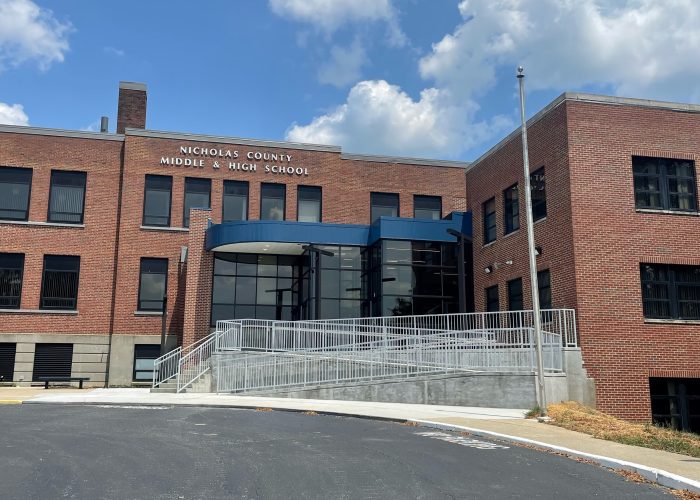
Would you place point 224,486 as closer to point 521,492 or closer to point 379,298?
point 521,492

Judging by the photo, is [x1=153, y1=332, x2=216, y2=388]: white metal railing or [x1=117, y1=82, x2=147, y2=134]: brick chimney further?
[x1=117, y1=82, x2=147, y2=134]: brick chimney

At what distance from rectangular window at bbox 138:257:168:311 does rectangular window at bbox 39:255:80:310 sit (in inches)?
105

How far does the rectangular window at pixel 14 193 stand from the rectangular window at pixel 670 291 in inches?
948

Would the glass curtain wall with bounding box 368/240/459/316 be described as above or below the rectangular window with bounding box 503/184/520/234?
below

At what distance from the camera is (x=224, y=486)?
7785 millimetres

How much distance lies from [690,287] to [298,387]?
493 inches

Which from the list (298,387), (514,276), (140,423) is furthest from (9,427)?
(514,276)

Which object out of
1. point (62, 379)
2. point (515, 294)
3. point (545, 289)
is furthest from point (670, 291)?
point (62, 379)

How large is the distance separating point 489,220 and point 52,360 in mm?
18570

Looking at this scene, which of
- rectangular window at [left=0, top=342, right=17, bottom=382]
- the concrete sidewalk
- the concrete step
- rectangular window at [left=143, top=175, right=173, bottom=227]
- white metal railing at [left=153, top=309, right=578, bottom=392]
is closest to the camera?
the concrete sidewalk

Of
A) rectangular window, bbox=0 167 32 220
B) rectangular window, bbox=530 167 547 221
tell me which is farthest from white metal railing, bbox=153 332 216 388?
rectangular window, bbox=530 167 547 221

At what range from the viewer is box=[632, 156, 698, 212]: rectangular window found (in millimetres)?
21609

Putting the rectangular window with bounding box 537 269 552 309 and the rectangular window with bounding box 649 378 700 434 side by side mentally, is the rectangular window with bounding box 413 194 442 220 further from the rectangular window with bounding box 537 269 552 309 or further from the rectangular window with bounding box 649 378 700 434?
the rectangular window with bounding box 649 378 700 434

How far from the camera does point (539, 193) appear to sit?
75.6 ft
